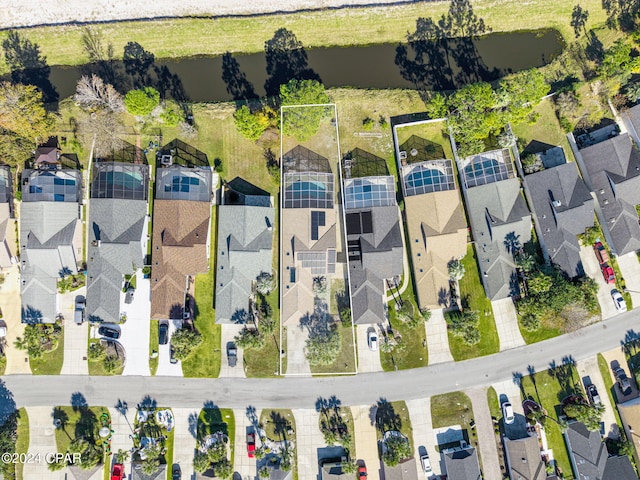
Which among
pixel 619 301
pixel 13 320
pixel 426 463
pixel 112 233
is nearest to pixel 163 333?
pixel 112 233

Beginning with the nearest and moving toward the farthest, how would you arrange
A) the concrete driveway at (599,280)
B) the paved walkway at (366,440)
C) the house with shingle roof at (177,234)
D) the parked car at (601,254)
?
1. the house with shingle roof at (177,234)
2. the paved walkway at (366,440)
3. the parked car at (601,254)
4. the concrete driveway at (599,280)

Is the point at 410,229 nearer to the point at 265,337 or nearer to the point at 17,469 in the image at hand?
the point at 265,337

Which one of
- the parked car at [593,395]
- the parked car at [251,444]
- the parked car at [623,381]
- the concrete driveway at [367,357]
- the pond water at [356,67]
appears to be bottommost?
the parked car at [251,444]

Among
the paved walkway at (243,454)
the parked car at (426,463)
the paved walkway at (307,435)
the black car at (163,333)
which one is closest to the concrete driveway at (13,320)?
the black car at (163,333)

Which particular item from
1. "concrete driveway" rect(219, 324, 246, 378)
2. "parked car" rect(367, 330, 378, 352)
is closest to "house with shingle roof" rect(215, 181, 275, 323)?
"concrete driveway" rect(219, 324, 246, 378)

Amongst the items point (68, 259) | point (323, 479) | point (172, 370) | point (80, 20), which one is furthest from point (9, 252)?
point (323, 479)

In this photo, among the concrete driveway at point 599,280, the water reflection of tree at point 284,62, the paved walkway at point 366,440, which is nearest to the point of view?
the paved walkway at point 366,440

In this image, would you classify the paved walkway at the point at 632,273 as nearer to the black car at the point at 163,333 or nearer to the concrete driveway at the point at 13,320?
the black car at the point at 163,333
